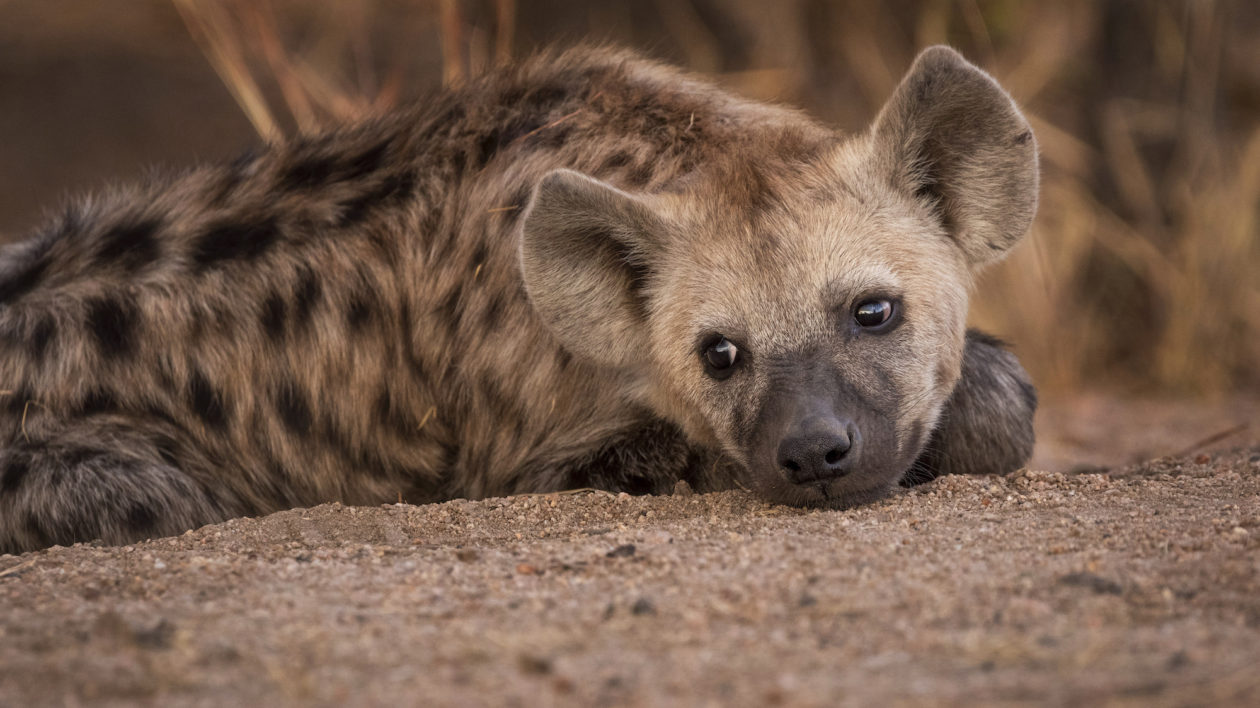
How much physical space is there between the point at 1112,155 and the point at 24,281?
14.7 ft

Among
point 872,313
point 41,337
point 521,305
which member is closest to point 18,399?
point 41,337

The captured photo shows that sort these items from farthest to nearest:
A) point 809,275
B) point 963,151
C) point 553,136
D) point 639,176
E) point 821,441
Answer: point 553,136, point 639,176, point 963,151, point 809,275, point 821,441

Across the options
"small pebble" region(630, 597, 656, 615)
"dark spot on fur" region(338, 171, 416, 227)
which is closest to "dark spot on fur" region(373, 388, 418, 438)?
"dark spot on fur" region(338, 171, 416, 227)

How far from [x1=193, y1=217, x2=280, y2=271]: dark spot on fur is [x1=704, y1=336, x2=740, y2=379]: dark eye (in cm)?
108

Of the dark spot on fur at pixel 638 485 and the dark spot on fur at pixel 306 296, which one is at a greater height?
the dark spot on fur at pixel 306 296

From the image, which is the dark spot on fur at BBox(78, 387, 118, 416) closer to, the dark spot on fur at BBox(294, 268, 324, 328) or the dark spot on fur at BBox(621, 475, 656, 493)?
the dark spot on fur at BBox(294, 268, 324, 328)

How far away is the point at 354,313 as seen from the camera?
2.93m

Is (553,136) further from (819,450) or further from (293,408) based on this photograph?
(819,450)

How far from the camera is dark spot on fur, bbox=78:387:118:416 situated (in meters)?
2.81

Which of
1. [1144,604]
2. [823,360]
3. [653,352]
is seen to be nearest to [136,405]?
[653,352]

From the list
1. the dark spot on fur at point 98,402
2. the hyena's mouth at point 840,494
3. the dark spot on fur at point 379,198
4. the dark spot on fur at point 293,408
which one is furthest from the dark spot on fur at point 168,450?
the hyena's mouth at point 840,494

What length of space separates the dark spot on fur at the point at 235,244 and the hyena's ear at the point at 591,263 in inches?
27.6

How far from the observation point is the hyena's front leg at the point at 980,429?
9.06ft

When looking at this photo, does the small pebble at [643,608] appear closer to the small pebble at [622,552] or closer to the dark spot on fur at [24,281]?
the small pebble at [622,552]
